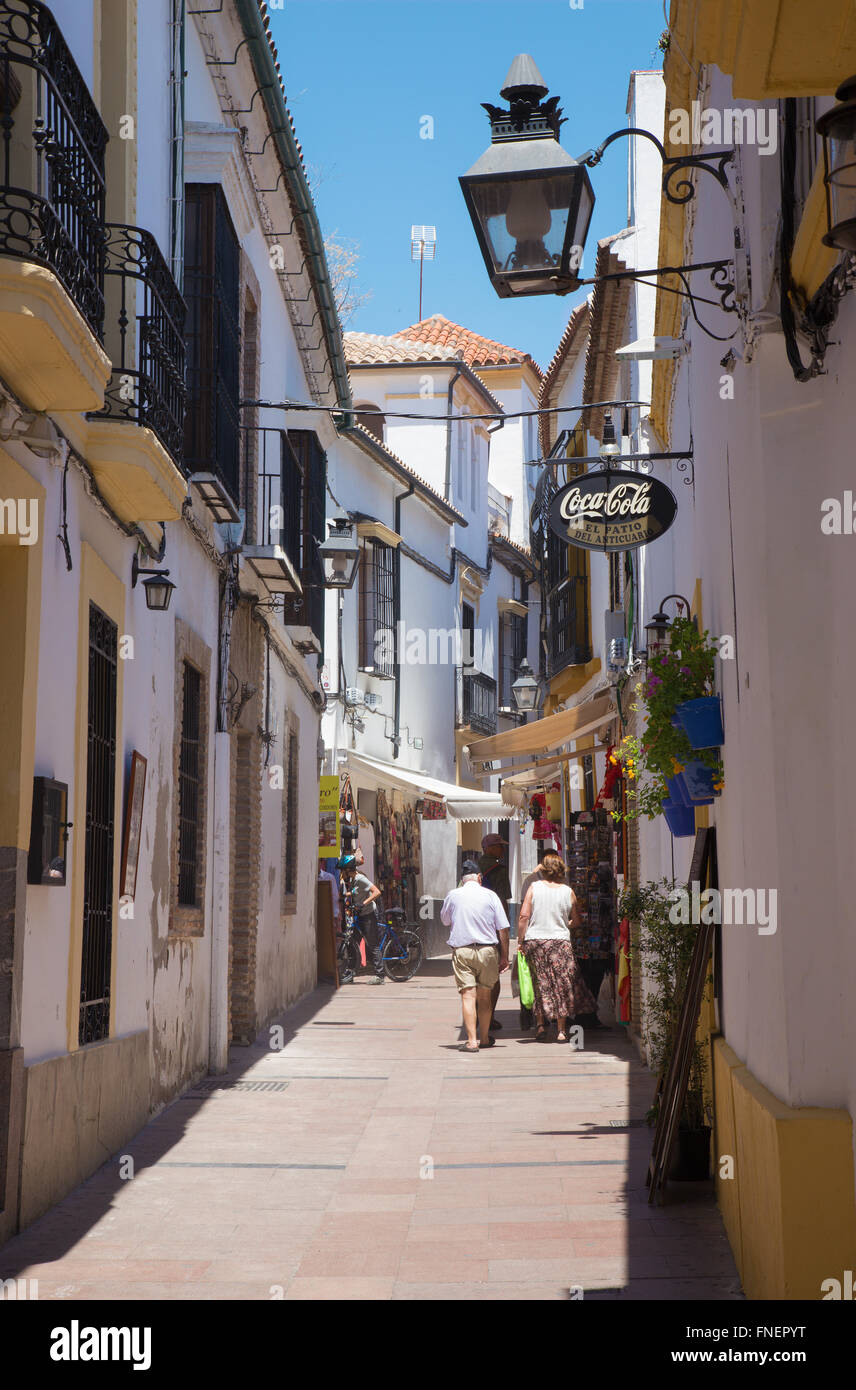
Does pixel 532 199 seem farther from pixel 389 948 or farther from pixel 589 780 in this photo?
pixel 389 948

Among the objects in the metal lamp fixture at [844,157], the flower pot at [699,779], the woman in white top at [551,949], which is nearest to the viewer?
the metal lamp fixture at [844,157]

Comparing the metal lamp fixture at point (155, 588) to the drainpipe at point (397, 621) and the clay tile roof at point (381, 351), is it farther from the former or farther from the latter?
the clay tile roof at point (381, 351)

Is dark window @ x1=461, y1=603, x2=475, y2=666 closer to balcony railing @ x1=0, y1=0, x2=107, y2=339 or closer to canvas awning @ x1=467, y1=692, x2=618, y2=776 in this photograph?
canvas awning @ x1=467, y1=692, x2=618, y2=776

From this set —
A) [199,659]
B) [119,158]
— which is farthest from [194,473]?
[119,158]

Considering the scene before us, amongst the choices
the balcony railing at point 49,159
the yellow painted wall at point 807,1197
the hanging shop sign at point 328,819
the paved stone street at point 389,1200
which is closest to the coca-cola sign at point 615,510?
the balcony railing at point 49,159

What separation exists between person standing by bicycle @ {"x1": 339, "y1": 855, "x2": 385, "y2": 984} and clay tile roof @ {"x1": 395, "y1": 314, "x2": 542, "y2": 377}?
56.5ft

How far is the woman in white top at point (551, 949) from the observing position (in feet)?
43.0

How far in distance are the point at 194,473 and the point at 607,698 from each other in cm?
625

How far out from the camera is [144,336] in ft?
27.1

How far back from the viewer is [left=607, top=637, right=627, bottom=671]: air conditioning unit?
14.2 meters

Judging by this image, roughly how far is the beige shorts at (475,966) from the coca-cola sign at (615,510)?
5148 millimetres

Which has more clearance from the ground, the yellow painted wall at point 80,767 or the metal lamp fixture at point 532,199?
the metal lamp fixture at point 532,199

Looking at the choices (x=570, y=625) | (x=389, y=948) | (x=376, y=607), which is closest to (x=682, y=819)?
(x=570, y=625)

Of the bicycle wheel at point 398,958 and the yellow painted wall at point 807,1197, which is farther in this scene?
the bicycle wheel at point 398,958
